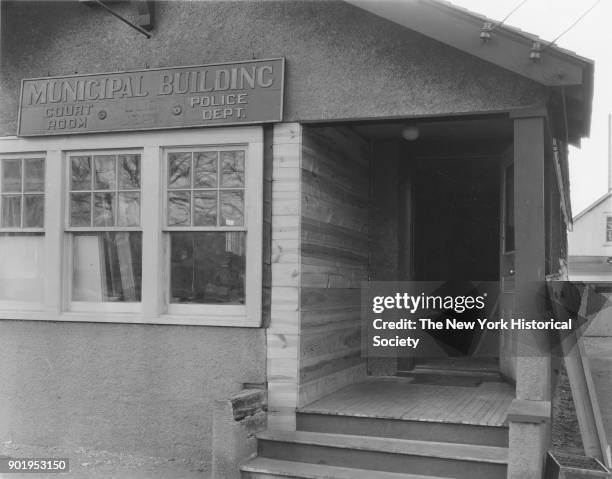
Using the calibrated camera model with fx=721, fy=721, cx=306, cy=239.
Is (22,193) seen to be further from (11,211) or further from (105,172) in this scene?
(105,172)

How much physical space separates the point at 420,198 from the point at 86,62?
439 cm

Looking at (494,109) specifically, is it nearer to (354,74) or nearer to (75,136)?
(354,74)

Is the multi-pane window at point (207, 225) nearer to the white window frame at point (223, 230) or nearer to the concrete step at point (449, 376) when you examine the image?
the white window frame at point (223, 230)

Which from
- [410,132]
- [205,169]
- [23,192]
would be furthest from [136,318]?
[410,132]

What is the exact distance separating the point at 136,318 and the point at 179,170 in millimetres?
1463

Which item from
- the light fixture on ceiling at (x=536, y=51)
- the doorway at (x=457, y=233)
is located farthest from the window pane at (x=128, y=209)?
the light fixture on ceiling at (x=536, y=51)

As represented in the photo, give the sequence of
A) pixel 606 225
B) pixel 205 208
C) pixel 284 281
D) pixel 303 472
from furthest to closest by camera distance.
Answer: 1. pixel 606 225
2. pixel 205 208
3. pixel 284 281
4. pixel 303 472

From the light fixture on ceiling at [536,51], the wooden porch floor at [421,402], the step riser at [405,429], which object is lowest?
the step riser at [405,429]

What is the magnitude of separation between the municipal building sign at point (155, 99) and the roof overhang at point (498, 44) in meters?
1.27

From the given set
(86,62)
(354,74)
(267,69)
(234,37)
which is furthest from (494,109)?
(86,62)

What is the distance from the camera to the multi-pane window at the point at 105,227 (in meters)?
6.99

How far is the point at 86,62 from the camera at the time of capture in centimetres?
709

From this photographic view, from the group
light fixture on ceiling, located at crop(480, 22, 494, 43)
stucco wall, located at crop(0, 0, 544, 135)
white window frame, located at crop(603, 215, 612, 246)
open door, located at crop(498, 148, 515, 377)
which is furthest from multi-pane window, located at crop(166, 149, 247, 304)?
white window frame, located at crop(603, 215, 612, 246)

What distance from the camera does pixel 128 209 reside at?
7004 mm
